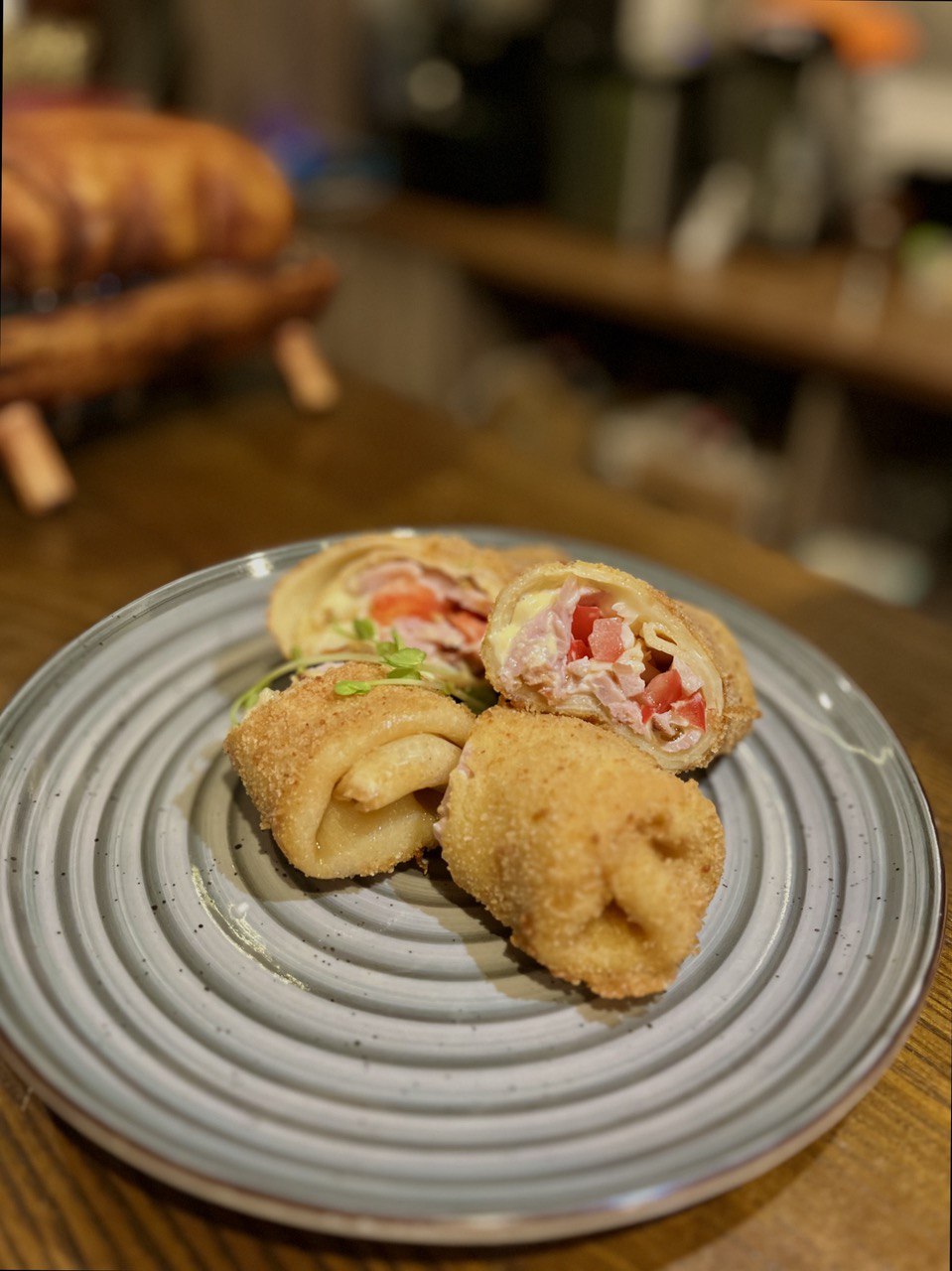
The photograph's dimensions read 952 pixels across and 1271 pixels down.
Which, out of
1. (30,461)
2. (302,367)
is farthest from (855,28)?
(30,461)

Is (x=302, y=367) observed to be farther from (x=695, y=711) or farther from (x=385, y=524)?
(x=695, y=711)

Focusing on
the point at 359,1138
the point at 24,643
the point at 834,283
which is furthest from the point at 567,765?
the point at 834,283

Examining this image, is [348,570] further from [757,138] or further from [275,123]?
[275,123]

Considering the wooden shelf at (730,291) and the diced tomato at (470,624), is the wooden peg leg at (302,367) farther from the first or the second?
the wooden shelf at (730,291)

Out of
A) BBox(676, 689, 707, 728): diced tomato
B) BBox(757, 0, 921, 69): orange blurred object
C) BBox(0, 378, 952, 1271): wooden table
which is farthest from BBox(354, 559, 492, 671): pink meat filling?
BBox(757, 0, 921, 69): orange blurred object

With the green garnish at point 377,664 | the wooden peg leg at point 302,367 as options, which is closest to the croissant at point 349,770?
the green garnish at point 377,664
